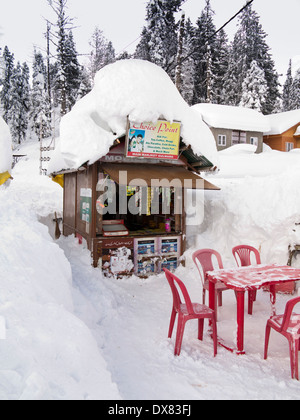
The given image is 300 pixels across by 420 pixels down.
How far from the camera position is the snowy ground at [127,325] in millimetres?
2613

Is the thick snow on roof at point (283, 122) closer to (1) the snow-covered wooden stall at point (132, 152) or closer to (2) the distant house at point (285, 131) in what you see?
(2) the distant house at point (285, 131)

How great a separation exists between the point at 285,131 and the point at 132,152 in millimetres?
23889

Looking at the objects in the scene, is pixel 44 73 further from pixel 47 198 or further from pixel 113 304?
pixel 113 304

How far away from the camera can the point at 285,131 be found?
27203 mm

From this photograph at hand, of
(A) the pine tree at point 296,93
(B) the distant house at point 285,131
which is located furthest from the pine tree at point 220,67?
(A) the pine tree at point 296,93

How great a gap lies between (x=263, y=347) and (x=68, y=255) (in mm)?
5340

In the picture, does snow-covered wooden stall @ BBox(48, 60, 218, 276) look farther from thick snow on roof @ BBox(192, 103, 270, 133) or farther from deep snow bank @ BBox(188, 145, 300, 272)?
thick snow on roof @ BBox(192, 103, 270, 133)

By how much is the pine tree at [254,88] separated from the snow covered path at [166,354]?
26.1m

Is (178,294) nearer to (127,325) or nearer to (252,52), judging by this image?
(127,325)

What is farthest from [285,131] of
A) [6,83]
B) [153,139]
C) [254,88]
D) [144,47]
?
[6,83]

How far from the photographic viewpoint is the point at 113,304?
5.91 metres

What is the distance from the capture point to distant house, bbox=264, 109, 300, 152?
26.9 meters

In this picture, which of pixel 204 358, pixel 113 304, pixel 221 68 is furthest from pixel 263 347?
pixel 221 68
